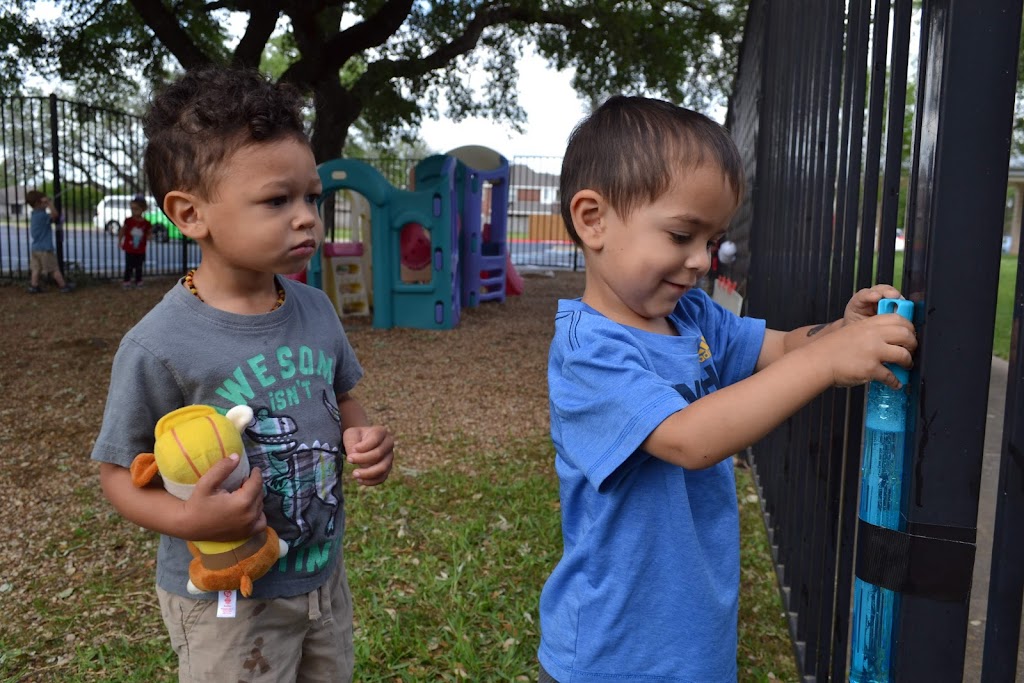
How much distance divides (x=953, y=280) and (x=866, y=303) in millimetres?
339

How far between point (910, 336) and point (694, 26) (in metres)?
14.8

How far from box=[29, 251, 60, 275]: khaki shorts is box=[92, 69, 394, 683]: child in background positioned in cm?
1180

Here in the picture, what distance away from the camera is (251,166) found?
1.66 metres

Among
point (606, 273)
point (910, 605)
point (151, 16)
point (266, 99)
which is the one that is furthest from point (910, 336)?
point (151, 16)

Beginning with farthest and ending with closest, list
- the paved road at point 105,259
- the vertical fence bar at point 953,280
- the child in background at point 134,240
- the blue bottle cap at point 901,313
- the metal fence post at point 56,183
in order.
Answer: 1. the paved road at point 105,259
2. the child in background at point 134,240
3. the metal fence post at point 56,183
4. the blue bottle cap at point 901,313
5. the vertical fence bar at point 953,280

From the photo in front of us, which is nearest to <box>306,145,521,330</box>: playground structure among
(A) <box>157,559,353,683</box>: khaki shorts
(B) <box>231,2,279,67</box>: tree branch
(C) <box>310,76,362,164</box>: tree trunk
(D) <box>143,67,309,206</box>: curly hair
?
(C) <box>310,76,362,164</box>: tree trunk

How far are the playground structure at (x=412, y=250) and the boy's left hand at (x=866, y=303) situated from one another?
7832 mm

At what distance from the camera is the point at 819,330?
1685 mm

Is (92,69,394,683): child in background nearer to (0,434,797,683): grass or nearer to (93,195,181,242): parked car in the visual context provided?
(0,434,797,683): grass

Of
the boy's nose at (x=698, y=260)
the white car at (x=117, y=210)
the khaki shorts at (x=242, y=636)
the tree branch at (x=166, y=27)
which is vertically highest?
the tree branch at (x=166, y=27)

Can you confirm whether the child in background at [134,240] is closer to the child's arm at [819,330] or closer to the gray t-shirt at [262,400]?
the gray t-shirt at [262,400]

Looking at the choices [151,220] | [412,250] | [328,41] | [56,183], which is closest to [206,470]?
[412,250]


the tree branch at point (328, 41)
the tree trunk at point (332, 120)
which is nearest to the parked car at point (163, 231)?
the tree trunk at point (332, 120)

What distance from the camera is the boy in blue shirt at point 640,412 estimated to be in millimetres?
1379
